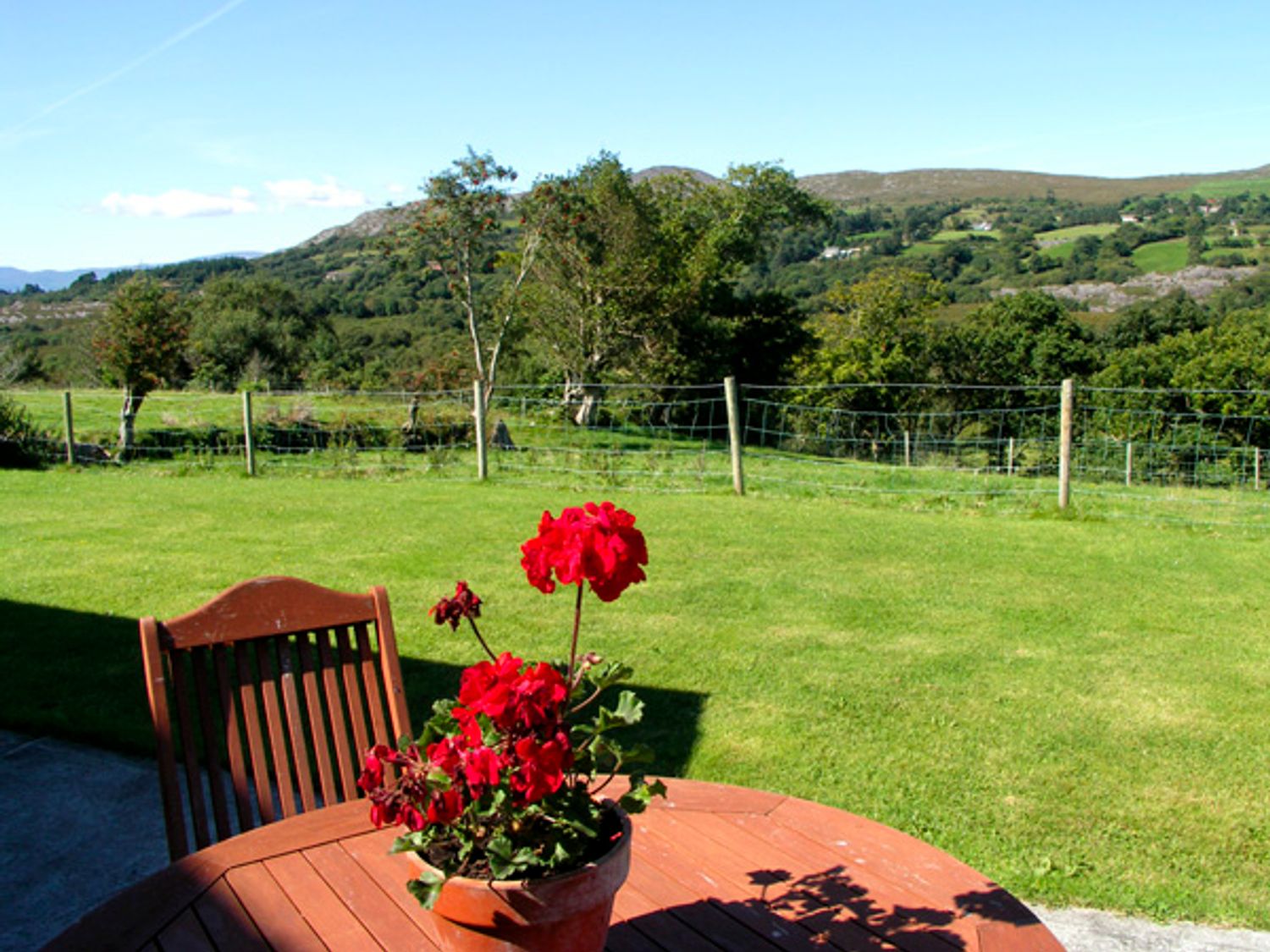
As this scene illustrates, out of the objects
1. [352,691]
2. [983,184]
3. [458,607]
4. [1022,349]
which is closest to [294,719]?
[352,691]

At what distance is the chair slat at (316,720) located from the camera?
80.8 inches

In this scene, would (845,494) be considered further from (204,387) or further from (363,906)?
(204,387)

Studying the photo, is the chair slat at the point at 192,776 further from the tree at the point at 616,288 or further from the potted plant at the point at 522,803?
the tree at the point at 616,288

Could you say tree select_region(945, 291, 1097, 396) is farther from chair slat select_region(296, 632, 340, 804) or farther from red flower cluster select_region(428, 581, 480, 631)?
red flower cluster select_region(428, 581, 480, 631)

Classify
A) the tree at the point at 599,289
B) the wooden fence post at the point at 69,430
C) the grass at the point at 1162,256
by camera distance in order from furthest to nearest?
the grass at the point at 1162,256, the tree at the point at 599,289, the wooden fence post at the point at 69,430

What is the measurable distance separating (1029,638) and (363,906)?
425 cm

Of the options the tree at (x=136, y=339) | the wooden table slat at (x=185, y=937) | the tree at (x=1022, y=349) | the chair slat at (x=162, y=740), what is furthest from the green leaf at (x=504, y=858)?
the tree at (x=1022, y=349)

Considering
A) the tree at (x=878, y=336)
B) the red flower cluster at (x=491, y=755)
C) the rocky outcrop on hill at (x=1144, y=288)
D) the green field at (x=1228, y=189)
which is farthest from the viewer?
the green field at (x=1228, y=189)

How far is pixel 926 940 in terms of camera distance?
1477 millimetres

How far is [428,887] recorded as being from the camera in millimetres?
1177

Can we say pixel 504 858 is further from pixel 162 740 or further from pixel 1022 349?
pixel 1022 349

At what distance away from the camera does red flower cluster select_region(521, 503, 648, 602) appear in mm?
1270

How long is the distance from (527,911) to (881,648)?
3.90 metres

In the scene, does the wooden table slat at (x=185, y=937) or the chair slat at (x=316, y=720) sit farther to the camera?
the chair slat at (x=316, y=720)
